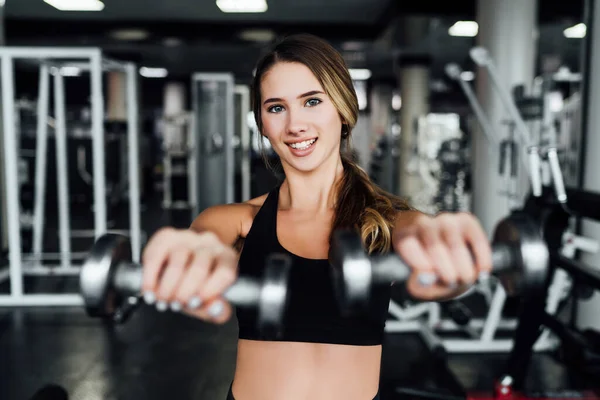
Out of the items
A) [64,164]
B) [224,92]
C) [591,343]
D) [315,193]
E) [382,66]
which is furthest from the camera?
[382,66]

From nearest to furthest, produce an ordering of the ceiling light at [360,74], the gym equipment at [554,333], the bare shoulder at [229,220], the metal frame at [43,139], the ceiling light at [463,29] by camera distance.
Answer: the bare shoulder at [229,220] → the gym equipment at [554,333] → the metal frame at [43,139] → the ceiling light at [463,29] → the ceiling light at [360,74]

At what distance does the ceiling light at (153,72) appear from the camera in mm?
13203

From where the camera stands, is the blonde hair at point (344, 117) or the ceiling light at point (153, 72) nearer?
the blonde hair at point (344, 117)

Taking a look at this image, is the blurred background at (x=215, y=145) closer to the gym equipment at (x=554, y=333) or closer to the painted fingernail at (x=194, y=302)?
the gym equipment at (x=554, y=333)

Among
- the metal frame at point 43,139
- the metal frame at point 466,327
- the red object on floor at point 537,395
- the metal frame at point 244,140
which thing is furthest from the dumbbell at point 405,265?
the metal frame at point 244,140

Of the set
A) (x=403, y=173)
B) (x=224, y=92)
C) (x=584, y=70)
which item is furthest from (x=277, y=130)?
(x=403, y=173)

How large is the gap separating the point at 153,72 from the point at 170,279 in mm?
14244

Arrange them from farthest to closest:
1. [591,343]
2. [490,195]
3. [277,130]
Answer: [490,195] < [591,343] < [277,130]

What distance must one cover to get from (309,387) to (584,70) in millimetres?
2946

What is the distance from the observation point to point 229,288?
0.40m

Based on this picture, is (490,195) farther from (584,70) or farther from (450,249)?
(450,249)

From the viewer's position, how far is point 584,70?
3.07 m

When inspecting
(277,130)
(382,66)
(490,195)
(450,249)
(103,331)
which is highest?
(382,66)

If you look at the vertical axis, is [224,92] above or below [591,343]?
above
